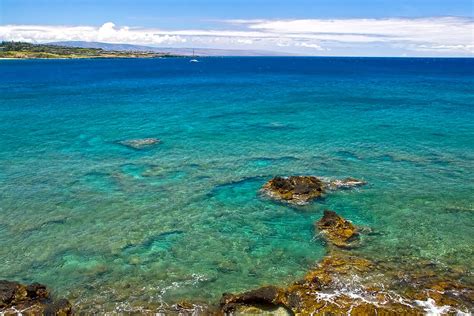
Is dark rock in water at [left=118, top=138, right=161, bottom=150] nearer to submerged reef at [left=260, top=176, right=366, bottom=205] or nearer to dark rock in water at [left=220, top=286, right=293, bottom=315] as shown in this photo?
submerged reef at [left=260, top=176, right=366, bottom=205]

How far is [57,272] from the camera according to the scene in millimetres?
24109

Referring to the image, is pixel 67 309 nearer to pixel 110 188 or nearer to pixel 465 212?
pixel 110 188

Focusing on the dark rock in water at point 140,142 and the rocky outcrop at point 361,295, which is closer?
the rocky outcrop at point 361,295

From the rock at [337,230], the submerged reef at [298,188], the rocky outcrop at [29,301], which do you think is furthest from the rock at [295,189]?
the rocky outcrop at [29,301]

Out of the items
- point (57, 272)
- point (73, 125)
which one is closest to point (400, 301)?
point (57, 272)

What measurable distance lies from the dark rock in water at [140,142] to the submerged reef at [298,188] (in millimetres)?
20480

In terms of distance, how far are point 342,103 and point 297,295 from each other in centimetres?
7222

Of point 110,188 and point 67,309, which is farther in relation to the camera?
point 110,188

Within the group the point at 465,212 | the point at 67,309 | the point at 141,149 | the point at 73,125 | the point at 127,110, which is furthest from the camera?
the point at 127,110

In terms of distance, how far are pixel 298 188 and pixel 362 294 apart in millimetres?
14026

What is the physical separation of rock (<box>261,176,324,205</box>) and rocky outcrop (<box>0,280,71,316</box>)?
18.6 meters

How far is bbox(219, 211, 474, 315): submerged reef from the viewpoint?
787 inches

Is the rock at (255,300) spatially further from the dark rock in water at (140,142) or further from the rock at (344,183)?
the dark rock in water at (140,142)

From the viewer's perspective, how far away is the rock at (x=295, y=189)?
33625mm
